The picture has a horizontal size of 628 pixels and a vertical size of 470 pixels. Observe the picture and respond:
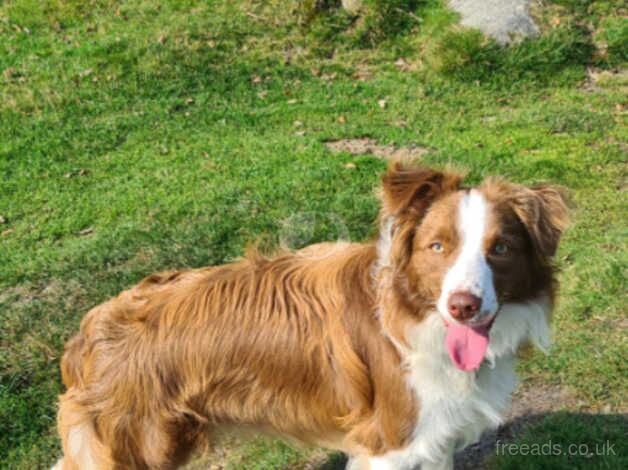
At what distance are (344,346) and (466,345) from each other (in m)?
0.57

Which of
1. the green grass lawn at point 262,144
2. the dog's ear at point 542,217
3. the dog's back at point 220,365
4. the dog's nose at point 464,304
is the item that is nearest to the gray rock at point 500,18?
the green grass lawn at point 262,144

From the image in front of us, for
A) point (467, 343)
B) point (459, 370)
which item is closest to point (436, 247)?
point (467, 343)

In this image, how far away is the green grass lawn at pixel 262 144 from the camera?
5.08m

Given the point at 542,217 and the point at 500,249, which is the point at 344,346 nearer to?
the point at 500,249

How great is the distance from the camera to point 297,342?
3473 millimetres

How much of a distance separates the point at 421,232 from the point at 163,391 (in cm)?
137

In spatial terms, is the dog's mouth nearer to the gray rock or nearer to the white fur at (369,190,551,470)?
the white fur at (369,190,551,470)

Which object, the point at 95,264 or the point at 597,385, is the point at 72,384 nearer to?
the point at 95,264

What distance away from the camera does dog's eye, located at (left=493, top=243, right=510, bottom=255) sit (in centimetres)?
312

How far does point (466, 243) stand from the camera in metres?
3.11

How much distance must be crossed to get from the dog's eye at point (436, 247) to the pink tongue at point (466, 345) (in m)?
0.32

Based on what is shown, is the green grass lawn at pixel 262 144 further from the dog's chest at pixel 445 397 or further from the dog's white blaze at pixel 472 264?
the dog's white blaze at pixel 472 264

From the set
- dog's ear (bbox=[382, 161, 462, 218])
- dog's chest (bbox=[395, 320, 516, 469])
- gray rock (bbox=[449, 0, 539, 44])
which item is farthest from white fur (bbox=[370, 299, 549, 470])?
gray rock (bbox=[449, 0, 539, 44])

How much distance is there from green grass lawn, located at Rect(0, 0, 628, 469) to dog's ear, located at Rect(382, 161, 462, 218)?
184 centimetres
